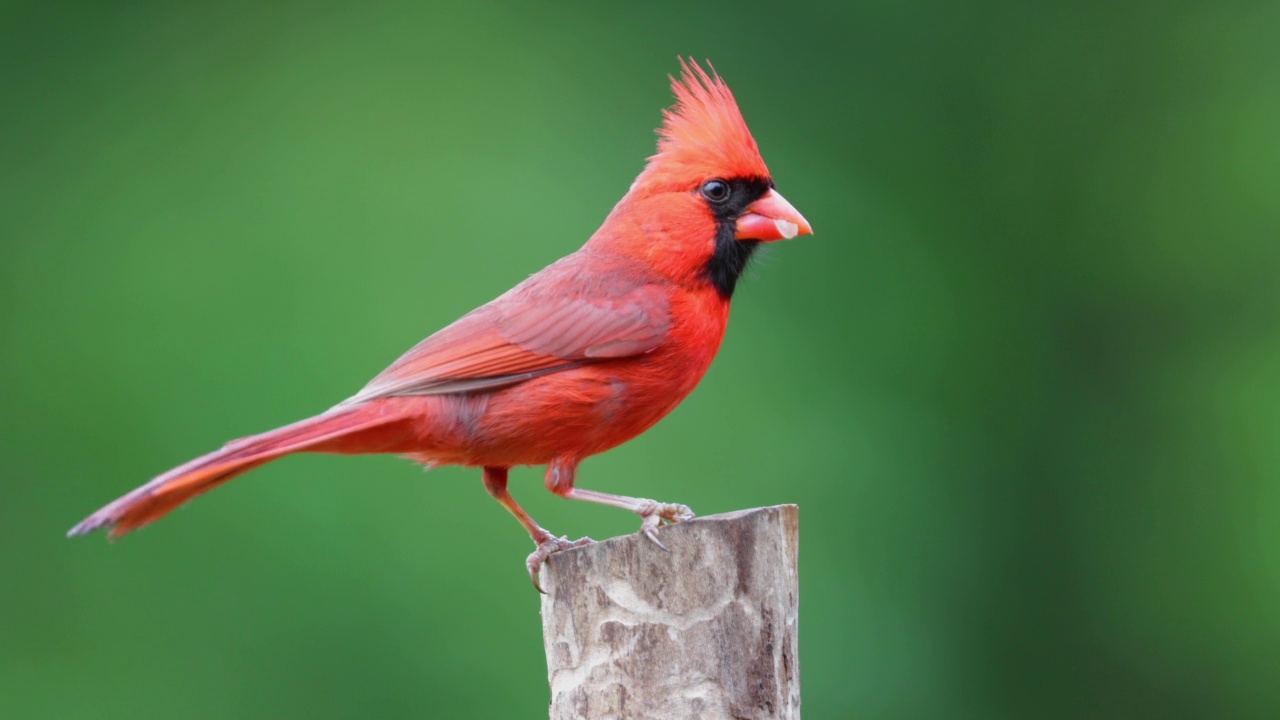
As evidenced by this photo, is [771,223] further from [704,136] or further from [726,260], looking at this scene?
[704,136]

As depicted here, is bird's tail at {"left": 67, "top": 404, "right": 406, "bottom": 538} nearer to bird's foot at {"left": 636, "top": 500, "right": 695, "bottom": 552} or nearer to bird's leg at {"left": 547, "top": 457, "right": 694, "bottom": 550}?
bird's leg at {"left": 547, "top": 457, "right": 694, "bottom": 550}

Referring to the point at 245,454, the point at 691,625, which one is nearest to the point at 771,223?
the point at 691,625

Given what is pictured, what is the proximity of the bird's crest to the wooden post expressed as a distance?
44.7 inches

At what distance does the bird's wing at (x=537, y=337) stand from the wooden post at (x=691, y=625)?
689 mm

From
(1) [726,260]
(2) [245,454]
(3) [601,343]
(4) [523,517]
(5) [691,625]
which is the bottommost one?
(5) [691,625]

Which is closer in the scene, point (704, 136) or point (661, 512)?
point (661, 512)

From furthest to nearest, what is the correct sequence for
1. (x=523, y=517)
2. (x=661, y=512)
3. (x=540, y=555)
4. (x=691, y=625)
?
(x=523, y=517) < (x=540, y=555) < (x=661, y=512) < (x=691, y=625)

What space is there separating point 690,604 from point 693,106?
142 cm

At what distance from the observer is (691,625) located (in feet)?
7.55

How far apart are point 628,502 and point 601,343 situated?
394 mm

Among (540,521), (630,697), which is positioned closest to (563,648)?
(630,697)

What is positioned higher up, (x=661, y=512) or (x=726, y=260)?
(x=726, y=260)

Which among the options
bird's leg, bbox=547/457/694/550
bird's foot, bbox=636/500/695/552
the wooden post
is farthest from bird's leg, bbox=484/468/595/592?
the wooden post

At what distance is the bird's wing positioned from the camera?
9.70 ft
